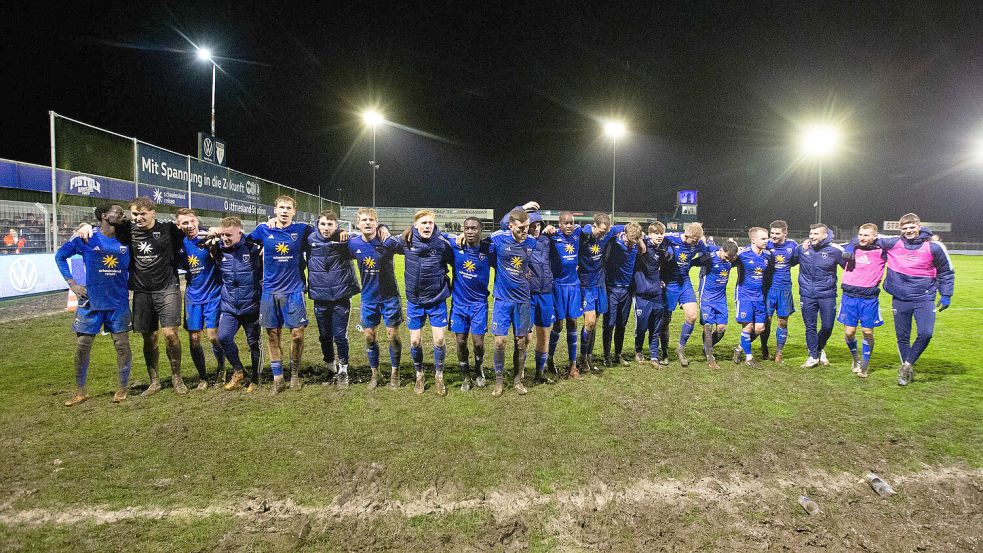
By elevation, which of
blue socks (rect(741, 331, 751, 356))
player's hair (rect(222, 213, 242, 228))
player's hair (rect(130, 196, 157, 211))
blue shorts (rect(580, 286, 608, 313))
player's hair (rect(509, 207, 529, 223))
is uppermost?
player's hair (rect(130, 196, 157, 211))

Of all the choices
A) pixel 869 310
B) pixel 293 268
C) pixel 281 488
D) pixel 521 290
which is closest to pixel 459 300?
pixel 521 290

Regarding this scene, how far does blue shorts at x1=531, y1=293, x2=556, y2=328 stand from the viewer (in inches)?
244

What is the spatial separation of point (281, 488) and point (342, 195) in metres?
51.7

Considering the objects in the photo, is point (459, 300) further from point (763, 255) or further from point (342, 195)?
point (342, 195)

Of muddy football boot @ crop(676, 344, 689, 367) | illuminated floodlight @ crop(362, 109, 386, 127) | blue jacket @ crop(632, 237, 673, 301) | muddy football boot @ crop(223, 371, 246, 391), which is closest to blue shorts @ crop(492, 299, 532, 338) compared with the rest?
blue jacket @ crop(632, 237, 673, 301)

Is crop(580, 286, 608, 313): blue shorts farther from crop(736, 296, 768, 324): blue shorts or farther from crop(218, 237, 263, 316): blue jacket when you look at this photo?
crop(218, 237, 263, 316): blue jacket

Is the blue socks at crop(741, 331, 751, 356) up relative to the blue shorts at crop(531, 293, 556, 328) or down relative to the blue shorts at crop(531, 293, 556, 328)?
down

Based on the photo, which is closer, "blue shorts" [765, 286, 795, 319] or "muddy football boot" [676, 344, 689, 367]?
"muddy football boot" [676, 344, 689, 367]

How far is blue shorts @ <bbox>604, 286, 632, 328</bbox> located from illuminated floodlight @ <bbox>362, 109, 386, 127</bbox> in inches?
846

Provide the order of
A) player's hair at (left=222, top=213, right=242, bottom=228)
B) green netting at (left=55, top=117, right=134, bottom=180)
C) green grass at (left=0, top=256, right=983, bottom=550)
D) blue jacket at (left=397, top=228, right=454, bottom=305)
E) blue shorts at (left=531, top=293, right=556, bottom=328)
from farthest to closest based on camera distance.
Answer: green netting at (left=55, top=117, right=134, bottom=180) < blue shorts at (left=531, top=293, right=556, bottom=328) < blue jacket at (left=397, top=228, right=454, bottom=305) < player's hair at (left=222, top=213, right=242, bottom=228) < green grass at (left=0, top=256, right=983, bottom=550)

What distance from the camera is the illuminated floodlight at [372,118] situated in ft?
81.8

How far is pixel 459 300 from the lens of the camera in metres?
6.01

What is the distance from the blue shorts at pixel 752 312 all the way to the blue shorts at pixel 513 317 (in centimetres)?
374

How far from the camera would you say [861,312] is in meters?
6.77
